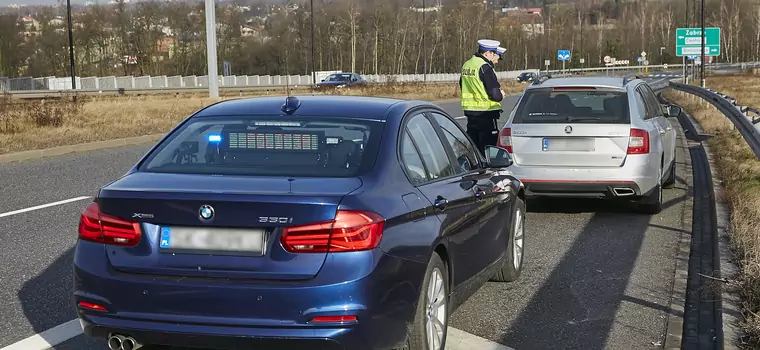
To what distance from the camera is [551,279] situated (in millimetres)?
7043

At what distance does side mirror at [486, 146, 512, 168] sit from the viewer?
20.3 feet

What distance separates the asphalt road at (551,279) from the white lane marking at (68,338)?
0.08 metres

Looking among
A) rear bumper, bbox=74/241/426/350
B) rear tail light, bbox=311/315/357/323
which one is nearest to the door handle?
rear bumper, bbox=74/241/426/350

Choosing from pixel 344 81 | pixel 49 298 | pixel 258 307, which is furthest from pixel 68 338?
pixel 344 81

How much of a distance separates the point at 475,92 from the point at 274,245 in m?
7.43

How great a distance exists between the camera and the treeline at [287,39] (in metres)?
79.8

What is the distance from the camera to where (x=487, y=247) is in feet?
19.1

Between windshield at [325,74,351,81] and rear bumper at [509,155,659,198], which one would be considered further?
windshield at [325,74,351,81]

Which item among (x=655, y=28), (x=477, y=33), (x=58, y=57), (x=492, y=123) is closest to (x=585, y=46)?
(x=655, y=28)

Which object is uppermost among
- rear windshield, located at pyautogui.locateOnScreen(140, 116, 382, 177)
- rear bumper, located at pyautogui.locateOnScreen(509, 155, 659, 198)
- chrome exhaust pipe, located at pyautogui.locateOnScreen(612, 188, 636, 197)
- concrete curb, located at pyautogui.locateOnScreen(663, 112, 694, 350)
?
rear windshield, located at pyautogui.locateOnScreen(140, 116, 382, 177)

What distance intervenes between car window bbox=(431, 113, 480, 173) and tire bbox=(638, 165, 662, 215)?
4.26 m

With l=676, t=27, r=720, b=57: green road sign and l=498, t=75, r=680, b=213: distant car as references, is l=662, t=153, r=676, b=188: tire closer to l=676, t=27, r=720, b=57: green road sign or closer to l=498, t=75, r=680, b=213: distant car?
l=498, t=75, r=680, b=213: distant car

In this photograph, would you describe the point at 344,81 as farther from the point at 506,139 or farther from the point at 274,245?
the point at 274,245

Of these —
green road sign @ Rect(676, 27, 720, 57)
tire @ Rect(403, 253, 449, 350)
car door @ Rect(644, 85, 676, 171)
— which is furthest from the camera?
green road sign @ Rect(676, 27, 720, 57)
